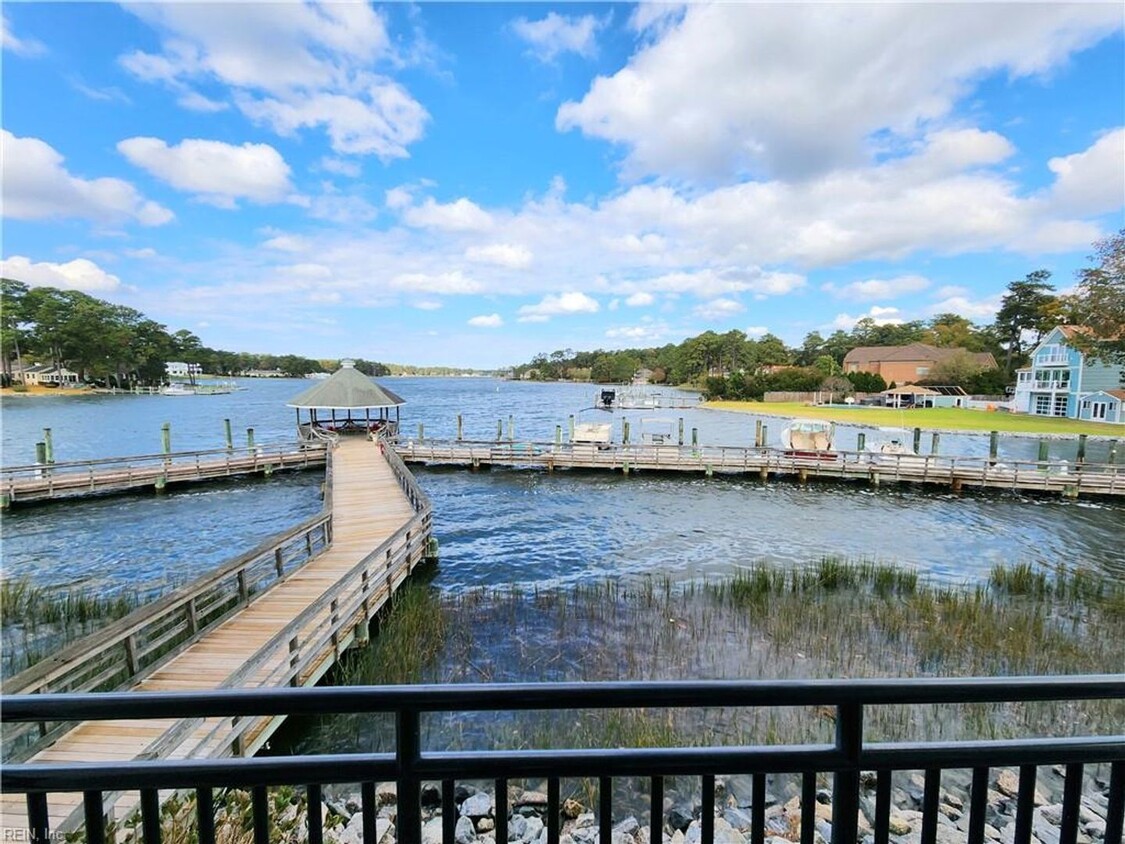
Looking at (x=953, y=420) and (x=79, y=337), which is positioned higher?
(x=79, y=337)

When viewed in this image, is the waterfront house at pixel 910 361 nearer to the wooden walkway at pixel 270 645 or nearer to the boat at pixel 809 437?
the boat at pixel 809 437

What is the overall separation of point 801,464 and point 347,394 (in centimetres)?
2139

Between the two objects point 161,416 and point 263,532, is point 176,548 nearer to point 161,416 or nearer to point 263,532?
point 263,532

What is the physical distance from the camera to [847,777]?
4.96 feet

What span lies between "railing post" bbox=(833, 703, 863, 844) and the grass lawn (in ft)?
148

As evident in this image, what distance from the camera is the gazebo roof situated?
2523 cm

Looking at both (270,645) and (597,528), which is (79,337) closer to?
(597,528)

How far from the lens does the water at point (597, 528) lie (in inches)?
524

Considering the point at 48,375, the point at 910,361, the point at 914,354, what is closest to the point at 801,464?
the point at 910,361

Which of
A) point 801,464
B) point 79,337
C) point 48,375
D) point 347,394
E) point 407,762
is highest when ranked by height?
point 79,337

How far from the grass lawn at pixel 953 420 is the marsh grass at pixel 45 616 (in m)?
45.1

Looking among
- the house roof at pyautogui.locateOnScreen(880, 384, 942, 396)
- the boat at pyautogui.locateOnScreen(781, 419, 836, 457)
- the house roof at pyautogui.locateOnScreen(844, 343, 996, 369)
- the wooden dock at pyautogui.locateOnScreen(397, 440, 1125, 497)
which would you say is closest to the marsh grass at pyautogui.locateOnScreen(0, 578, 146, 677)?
the wooden dock at pyautogui.locateOnScreen(397, 440, 1125, 497)

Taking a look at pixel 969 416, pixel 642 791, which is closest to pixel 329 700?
pixel 642 791

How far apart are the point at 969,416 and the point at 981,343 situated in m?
37.2
